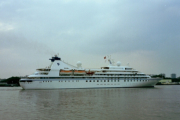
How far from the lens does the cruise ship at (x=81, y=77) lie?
5198 centimetres

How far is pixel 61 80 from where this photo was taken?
52.8 m

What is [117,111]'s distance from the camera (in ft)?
65.7

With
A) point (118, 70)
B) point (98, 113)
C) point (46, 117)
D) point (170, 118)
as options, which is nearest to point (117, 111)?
point (98, 113)

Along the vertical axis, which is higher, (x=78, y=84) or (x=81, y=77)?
(x=81, y=77)

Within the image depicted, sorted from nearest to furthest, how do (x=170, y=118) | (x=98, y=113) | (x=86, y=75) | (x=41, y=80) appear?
(x=170, y=118) < (x=98, y=113) < (x=41, y=80) < (x=86, y=75)

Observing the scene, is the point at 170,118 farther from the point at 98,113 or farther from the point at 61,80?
the point at 61,80

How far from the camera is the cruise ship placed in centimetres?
5198

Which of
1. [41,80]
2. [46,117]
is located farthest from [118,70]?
[46,117]

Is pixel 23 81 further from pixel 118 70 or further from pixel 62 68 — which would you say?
pixel 118 70

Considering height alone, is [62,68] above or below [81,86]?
above

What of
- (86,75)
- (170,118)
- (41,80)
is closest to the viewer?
(170,118)

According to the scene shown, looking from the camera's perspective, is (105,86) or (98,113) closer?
(98,113)

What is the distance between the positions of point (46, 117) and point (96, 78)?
3768cm

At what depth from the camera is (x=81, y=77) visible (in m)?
54.1
